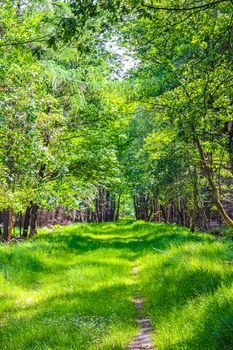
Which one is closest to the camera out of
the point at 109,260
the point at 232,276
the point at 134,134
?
the point at 232,276

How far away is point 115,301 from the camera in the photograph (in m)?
6.36

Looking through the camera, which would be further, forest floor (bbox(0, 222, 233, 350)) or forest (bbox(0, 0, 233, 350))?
forest (bbox(0, 0, 233, 350))

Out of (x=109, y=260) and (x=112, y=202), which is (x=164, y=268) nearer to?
(x=109, y=260)

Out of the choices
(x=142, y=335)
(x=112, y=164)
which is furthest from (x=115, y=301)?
(x=112, y=164)

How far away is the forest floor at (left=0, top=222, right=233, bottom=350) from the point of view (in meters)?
4.44

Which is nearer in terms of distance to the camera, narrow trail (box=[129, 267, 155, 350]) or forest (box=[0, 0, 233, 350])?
narrow trail (box=[129, 267, 155, 350])

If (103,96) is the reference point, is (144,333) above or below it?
below

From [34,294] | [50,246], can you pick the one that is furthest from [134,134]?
[34,294]

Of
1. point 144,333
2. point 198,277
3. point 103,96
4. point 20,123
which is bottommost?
point 144,333

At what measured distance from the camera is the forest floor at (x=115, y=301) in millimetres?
4441

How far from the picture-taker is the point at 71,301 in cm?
638

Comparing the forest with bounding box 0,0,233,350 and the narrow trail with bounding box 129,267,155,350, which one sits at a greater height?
the forest with bounding box 0,0,233,350

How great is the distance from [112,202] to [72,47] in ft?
123

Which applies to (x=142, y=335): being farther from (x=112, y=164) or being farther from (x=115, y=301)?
(x=112, y=164)
